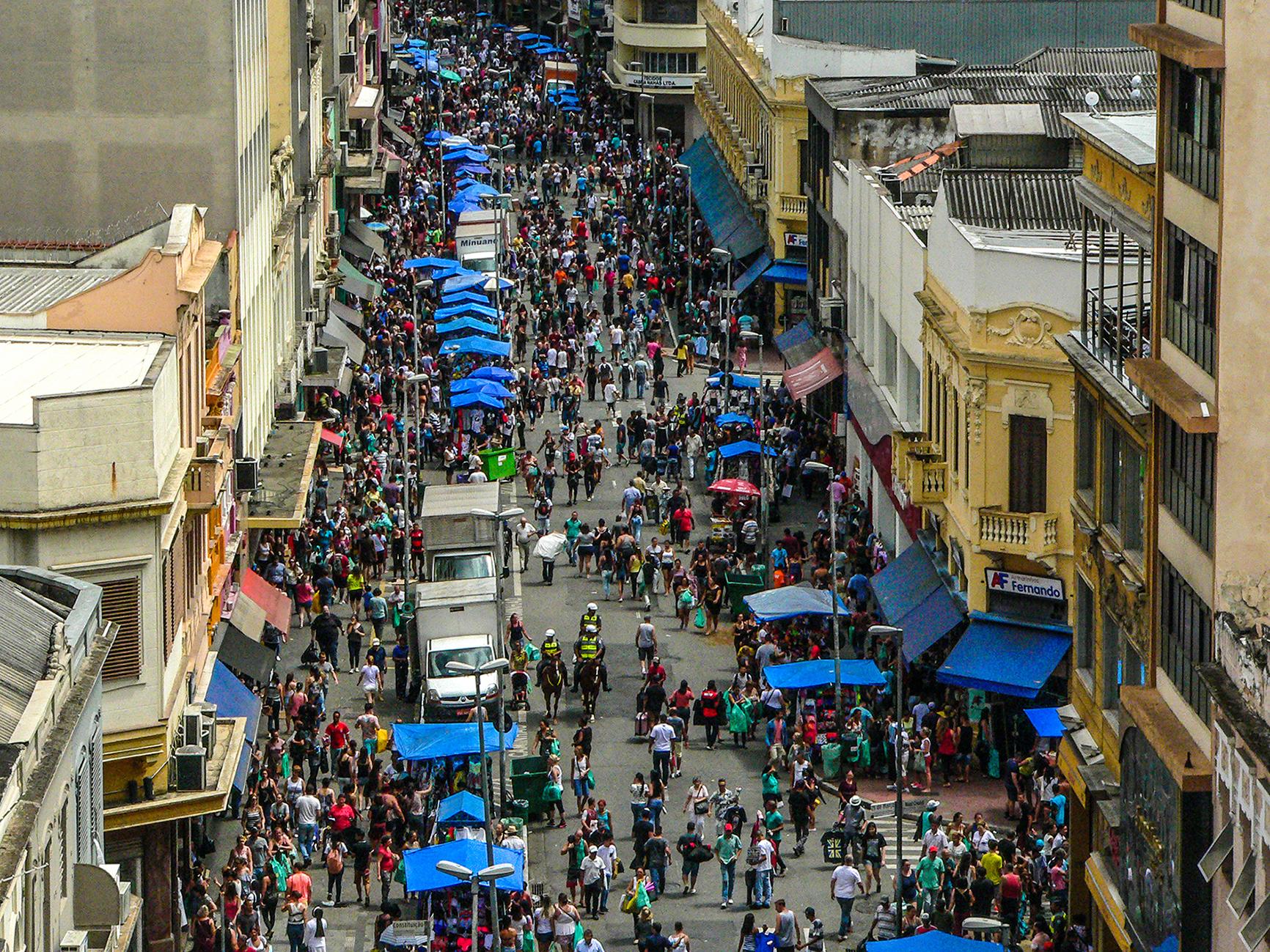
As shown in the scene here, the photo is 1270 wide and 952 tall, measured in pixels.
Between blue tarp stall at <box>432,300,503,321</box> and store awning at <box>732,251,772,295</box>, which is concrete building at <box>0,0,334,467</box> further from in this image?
store awning at <box>732,251,772,295</box>

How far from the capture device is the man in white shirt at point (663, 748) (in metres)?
53.3

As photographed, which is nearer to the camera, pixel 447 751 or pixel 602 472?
pixel 447 751

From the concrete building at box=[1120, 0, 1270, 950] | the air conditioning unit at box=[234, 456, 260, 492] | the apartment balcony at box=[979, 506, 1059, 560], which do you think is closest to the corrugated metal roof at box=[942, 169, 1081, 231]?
the apartment balcony at box=[979, 506, 1059, 560]

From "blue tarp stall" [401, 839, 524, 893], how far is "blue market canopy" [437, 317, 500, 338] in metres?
46.3

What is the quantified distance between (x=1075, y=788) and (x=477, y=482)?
31.2 m

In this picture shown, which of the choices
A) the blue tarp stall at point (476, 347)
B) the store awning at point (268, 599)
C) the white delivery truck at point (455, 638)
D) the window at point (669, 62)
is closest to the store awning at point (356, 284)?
the blue tarp stall at point (476, 347)

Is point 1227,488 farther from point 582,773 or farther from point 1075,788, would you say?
point 582,773

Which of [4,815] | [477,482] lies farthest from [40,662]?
[477,482]

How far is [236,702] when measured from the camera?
5200 cm

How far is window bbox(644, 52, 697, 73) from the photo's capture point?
133 meters

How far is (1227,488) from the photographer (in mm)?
35000

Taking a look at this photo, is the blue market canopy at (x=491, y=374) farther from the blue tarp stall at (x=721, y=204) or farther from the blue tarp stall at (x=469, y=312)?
the blue tarp stall at (x=721, y=204)

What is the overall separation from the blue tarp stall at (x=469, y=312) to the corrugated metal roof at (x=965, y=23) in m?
14.0

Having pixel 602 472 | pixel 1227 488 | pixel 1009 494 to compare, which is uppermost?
pixel 1227 488
